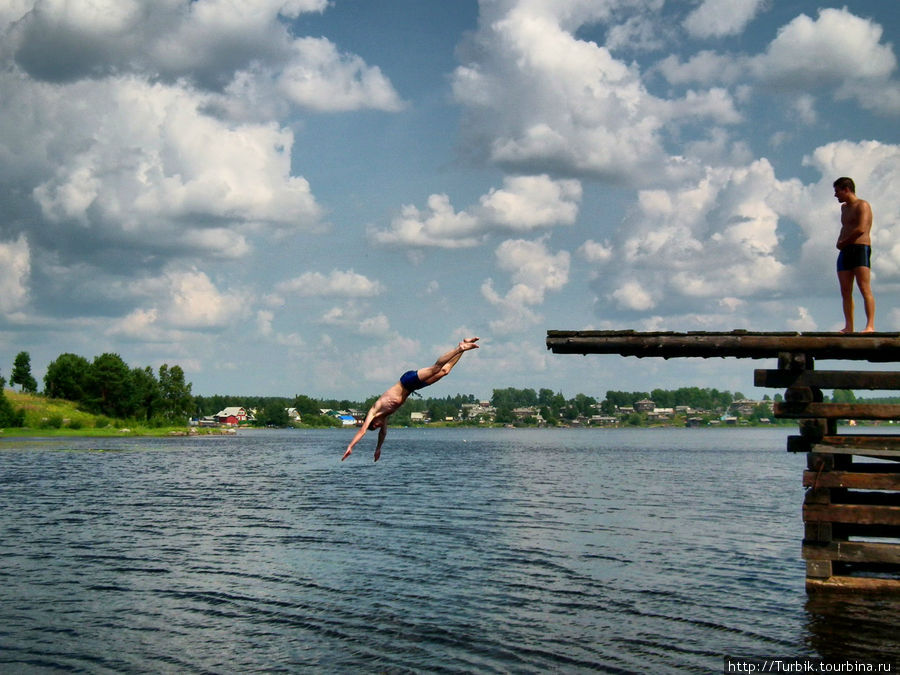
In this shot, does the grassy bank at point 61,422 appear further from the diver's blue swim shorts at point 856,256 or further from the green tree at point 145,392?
the diver's blue swim shorts at point 856,256

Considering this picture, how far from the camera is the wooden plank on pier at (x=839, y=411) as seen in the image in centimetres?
1675

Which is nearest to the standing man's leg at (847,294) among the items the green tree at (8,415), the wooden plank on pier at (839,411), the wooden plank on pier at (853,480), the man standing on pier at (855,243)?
the man standing on pier at (855,243)

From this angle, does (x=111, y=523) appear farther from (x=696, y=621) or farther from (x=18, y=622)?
(x=696, y=621)

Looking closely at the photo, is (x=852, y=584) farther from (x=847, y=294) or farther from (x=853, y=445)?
(x=847, y=294)

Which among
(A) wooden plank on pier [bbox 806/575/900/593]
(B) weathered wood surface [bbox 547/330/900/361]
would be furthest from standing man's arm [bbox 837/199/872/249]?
(A) wooden plank on pier [bbox 806/575/900/593]

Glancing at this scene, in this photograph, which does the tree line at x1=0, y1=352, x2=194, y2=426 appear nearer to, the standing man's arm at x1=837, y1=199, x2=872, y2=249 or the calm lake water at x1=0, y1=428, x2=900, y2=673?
the calm lake water at x1=0, y1=428, x2=900, y2=673

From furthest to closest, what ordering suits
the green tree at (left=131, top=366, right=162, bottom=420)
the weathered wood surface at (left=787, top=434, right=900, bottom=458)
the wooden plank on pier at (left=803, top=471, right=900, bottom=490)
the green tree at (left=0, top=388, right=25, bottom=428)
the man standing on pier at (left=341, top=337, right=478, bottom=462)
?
the green tree at (left=131, top=366, right=162, bottom=420) → the green tree at (left=0, top=388, right=25, bottom=428) → the weathered wood surface at (left=787, top=434, right=900, bottom=458) → the wooden plank on pier at (left=803, top=471, right=900, bottom=490) → the man standing on pier at (left=341, top=337, right=478, bottom=462)

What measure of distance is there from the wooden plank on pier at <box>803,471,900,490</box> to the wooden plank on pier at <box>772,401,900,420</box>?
1207 mm

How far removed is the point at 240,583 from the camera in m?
21.5

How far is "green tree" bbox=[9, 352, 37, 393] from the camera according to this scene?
17288 cm

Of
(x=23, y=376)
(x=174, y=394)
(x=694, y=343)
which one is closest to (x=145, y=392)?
(x=174, y=394)

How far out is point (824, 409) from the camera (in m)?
17.1

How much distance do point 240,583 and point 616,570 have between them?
10.8 metres

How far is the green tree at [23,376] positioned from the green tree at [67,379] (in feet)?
32.4
